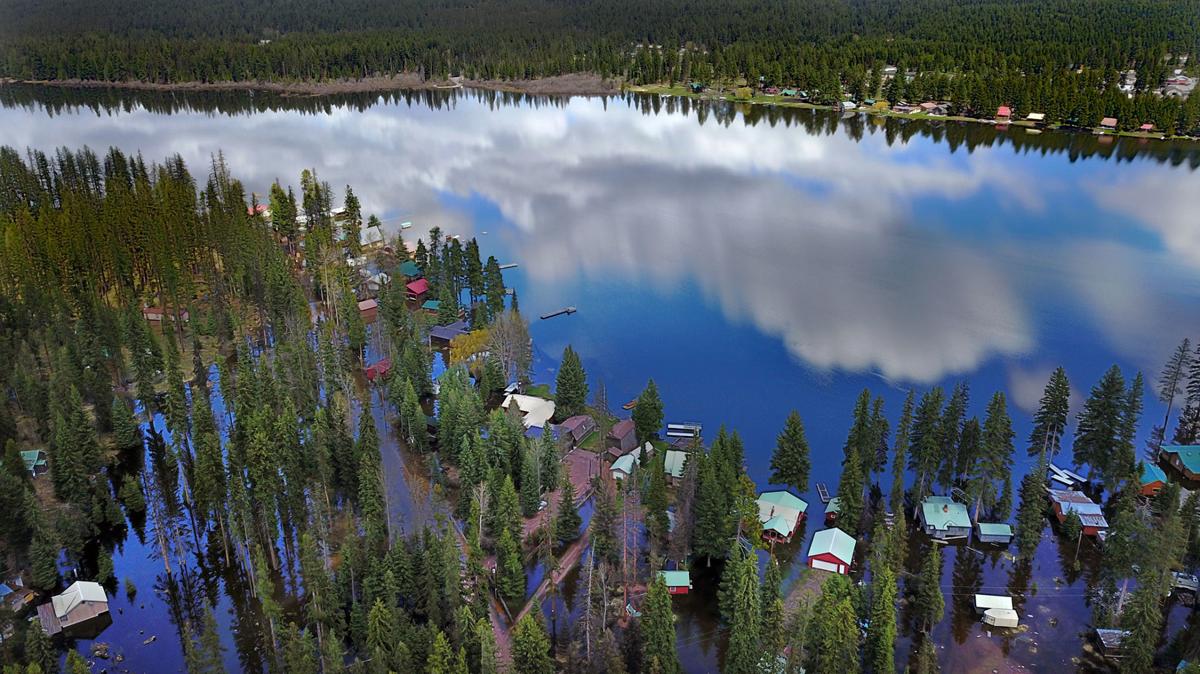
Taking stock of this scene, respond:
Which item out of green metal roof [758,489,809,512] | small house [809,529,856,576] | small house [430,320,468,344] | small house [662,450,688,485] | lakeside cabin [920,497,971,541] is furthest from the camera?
small house [430,320,468,344]

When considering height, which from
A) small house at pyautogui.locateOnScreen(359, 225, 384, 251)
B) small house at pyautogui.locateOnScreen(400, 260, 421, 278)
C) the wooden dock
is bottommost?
the wooden dock

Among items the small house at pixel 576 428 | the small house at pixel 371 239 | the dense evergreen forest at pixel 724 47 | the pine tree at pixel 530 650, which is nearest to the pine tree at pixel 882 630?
the pine tree at pixel 530 650

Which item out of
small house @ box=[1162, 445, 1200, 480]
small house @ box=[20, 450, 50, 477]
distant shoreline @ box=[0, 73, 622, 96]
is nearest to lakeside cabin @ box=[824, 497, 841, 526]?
small house @ box=[1162, 445, 1200, 480]

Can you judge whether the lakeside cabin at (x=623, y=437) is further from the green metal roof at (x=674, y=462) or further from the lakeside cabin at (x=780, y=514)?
the lakeside cabin at (x=780, y=514)

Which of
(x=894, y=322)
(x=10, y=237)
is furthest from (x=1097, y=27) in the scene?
(x=10, y=237)

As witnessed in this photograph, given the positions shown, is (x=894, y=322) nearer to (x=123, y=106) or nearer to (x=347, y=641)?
(x=347, y=641)

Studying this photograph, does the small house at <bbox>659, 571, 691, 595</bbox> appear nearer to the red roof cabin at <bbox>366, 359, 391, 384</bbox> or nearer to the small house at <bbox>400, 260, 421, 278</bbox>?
the red roof cabin at <bbox>366, 359, 391, 384</bbox>

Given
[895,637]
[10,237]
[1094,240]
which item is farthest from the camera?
[1094,240]

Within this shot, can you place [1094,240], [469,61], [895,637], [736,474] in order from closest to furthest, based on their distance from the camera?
1. [895,637]
2. [736,474]
3. [1094,240]
4. [469,61]
